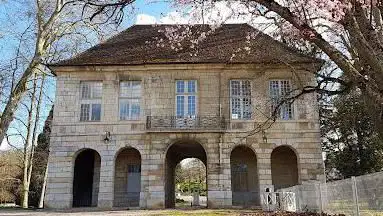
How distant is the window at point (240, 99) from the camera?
2230 cm

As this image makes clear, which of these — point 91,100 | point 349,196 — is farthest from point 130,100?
point 349,196

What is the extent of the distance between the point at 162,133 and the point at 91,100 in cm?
453

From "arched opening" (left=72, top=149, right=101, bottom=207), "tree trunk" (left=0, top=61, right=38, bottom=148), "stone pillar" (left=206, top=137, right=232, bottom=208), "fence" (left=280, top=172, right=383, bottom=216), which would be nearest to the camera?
"fence" (left=280, top=172, right=383, bottom=216)

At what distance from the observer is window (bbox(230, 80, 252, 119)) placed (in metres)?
22.3

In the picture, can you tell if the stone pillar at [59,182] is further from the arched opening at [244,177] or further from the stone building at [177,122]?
the arched opening at [244,177]

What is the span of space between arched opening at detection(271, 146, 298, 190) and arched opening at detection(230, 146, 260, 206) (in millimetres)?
1127

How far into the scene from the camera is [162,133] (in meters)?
21.7

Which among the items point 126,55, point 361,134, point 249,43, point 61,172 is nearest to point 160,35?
point 126,55

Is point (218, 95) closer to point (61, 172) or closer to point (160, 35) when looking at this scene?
point (160, 35)

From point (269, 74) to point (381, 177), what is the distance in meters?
16.0

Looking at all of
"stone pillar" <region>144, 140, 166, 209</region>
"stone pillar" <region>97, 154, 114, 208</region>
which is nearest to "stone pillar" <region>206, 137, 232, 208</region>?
"stone pillar" <region>144, 140, 166, 209</region>

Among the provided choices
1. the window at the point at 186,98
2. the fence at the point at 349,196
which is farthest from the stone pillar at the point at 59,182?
the fence at the point at 349,196

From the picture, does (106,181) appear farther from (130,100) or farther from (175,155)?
(175,155)

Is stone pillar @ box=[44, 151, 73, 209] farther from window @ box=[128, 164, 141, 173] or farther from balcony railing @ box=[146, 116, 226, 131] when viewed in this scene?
balcony railing @ box=[146, 116, 226, 131]
